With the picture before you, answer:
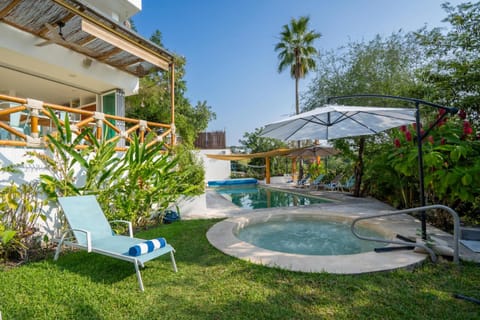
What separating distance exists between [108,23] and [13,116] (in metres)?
3.48

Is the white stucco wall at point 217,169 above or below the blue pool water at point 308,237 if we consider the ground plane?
above

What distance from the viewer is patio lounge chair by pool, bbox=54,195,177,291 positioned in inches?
140

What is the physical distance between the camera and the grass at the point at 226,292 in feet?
9.33

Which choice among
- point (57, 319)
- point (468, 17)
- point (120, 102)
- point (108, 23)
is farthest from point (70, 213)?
point (468, 17)

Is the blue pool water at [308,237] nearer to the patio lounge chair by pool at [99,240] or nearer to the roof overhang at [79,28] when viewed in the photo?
the patio lounge chair by pool at [99,240]

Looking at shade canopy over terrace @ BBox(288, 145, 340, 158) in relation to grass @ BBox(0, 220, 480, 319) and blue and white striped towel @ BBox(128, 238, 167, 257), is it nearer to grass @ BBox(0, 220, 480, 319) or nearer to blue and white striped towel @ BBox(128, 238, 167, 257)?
grass @ BBox(0, 220, 480, 319)

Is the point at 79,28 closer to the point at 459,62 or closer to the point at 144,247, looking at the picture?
the point at 144,247

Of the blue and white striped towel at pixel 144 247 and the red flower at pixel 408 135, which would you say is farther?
the red flower at pixel 408 135

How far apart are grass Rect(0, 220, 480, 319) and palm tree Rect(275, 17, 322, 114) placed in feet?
58.9

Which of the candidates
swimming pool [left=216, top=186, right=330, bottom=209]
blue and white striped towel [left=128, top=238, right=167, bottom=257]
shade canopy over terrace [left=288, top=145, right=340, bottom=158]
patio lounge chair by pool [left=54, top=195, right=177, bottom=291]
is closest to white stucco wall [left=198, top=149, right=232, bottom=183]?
swimming pool [left=216, top=186, right=330, bottom=209]

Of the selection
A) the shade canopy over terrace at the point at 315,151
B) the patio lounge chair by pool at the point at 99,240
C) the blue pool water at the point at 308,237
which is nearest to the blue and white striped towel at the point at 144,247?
the patio lounge chair by pool at the point at 99,240

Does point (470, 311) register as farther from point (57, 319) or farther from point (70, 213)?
point (70, 213)

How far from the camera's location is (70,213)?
4465mm

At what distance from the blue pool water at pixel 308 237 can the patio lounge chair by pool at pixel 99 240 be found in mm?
3011
